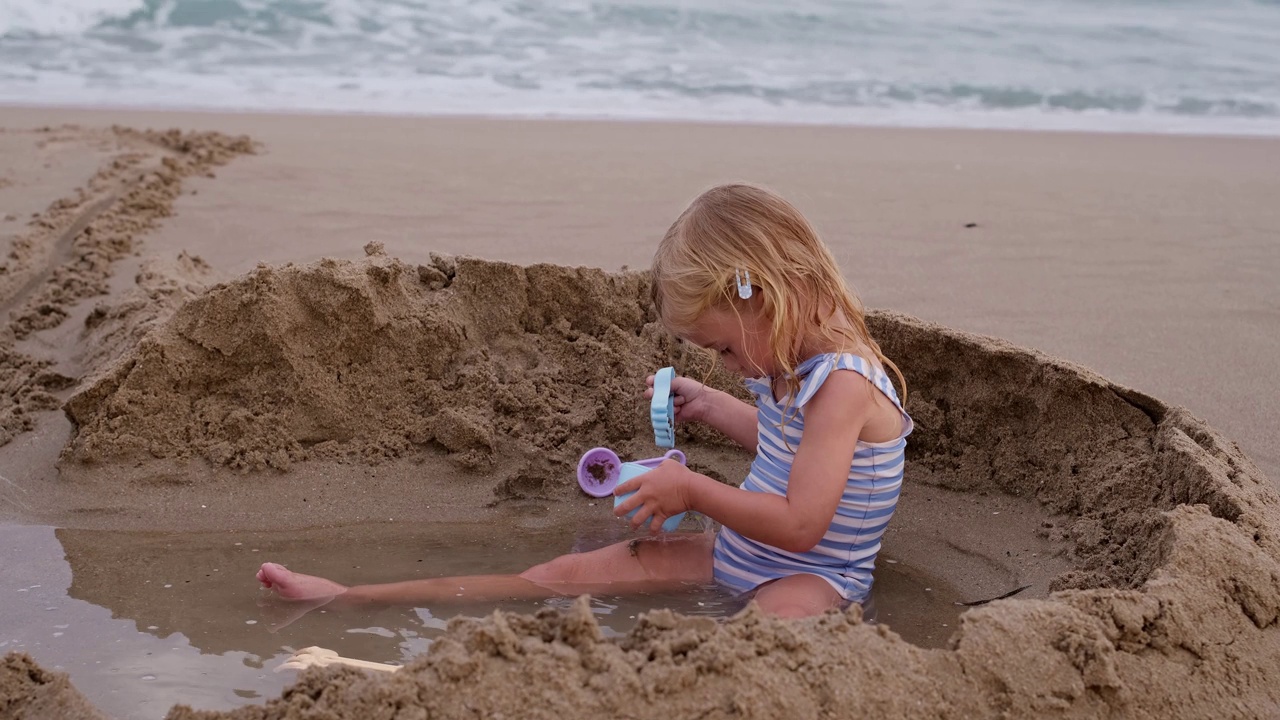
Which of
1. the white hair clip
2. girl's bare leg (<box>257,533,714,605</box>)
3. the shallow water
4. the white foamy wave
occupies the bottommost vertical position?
the shallow water

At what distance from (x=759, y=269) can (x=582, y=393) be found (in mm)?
1079

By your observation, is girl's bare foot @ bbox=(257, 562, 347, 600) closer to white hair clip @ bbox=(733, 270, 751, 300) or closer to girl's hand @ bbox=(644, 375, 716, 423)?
girl's hand @ bbox=(644, 375, 716, 423)

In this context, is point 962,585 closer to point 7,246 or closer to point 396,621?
point 396,621

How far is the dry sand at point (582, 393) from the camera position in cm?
175

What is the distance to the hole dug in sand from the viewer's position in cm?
170

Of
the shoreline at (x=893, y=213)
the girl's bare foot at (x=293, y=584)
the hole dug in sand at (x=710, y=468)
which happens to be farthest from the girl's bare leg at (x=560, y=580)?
the shoreline at (x=893, y=213)

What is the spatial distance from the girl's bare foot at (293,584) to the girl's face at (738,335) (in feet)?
3.22

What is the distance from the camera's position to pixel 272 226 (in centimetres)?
533

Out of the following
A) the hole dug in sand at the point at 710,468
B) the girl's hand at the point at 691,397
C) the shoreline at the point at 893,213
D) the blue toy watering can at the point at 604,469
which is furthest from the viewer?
Answer: the shoreline at the point at 893,213

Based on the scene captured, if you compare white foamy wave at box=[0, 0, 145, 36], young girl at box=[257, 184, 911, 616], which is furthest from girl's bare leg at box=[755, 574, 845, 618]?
white foamy wave at box=[0, 0, 145, 36]

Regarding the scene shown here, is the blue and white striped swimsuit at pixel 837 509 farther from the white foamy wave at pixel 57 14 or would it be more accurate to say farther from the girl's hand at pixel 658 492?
the white foamy wave at pixel 57 14

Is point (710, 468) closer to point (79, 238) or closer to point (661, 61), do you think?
point (79, 238)

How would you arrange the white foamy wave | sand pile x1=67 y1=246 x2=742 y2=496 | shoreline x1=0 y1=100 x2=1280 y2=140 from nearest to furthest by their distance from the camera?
sand pile x1=67 y1=246 x2=742 y2=496, shoreline x1=0 y1=100 x2=1280 y2=140, the white foamy wave

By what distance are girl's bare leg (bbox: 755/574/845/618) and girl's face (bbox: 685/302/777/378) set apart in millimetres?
463
